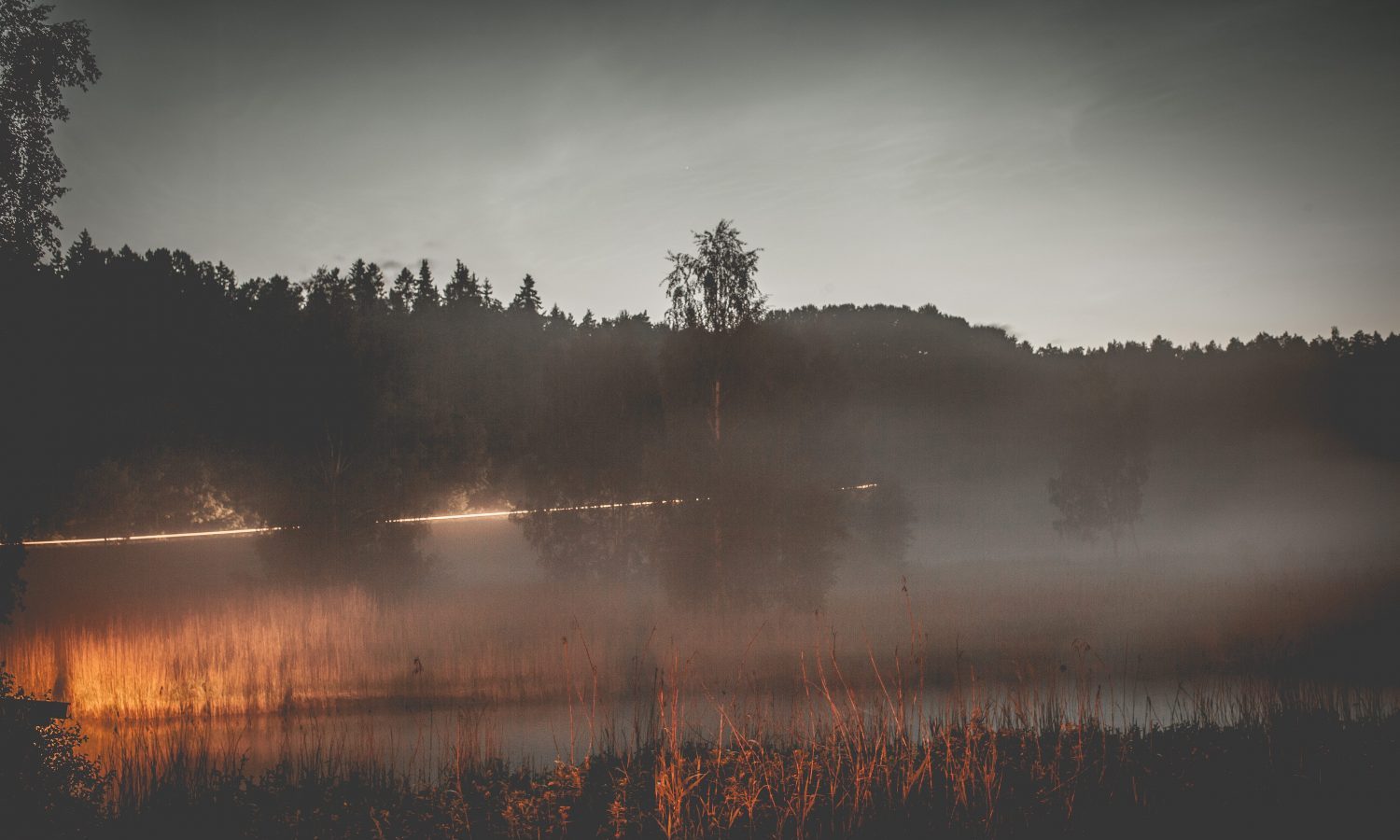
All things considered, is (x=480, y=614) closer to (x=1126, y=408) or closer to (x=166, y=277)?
(x=1126, y=408)

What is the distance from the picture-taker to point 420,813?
7.02 m

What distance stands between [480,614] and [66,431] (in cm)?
1129

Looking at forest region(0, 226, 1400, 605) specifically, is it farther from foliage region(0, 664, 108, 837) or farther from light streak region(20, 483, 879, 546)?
foliage region(0, 664, 108, 837)

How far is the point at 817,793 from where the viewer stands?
21.3 ft

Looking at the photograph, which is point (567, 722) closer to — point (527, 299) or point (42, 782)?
point (42, 782)

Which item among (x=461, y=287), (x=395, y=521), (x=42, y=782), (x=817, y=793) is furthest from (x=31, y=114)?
(x=461, y=287)

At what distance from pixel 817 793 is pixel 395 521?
97.7 ft

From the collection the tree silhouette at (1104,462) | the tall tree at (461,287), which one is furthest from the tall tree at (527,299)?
the tree silhouette at (1104,462)

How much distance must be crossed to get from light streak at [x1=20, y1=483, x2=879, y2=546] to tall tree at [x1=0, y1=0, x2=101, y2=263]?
569 cm

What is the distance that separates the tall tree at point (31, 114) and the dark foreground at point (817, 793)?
835cm

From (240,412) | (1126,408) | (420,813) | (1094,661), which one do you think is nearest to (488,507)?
(240,412)

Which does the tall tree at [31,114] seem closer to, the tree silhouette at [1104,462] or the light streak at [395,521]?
the light streak at [395,521]

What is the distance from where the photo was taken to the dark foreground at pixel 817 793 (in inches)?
263

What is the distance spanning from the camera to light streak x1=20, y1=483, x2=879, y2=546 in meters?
26.4
